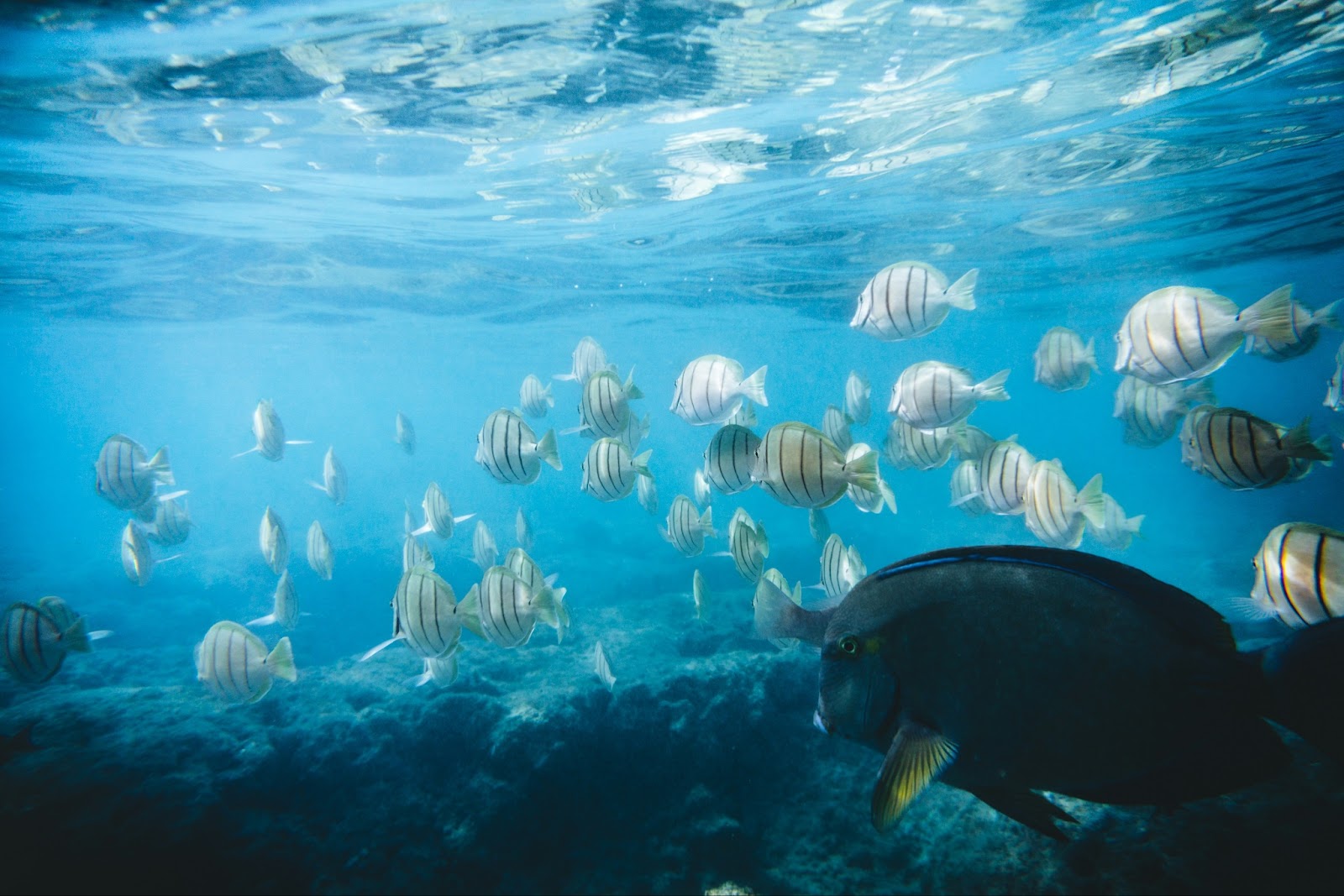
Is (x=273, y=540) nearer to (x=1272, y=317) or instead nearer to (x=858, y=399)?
(x=858, y=399)

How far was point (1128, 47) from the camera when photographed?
373 inches

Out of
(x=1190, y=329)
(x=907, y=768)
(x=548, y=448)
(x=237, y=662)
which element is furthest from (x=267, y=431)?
(x=1190, y=329)

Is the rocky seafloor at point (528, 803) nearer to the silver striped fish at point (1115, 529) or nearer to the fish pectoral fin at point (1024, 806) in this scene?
the fish pectoral fin at point (1024, 806)

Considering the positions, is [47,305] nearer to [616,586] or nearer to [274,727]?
[616,586]

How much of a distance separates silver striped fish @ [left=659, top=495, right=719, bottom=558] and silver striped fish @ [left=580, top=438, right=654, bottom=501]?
3.34 feet

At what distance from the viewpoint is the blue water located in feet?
17.8

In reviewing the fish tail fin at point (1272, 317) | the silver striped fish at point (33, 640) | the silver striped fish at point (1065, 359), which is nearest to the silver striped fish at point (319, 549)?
the silver striped fish at point (33, 640)

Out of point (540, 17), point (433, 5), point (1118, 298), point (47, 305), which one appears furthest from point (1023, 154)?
point (47, 305)

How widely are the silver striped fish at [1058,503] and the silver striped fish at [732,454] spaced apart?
2244mm

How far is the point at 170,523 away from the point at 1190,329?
39.0ft

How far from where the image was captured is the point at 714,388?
5.13 m

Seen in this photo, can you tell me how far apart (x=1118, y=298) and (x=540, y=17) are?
33616 millimetres

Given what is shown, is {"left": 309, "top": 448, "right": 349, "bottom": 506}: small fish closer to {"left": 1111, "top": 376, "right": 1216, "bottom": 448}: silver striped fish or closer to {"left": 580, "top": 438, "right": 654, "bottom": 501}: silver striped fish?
{"left": 580, "top": 438, "right": 654, "bottom": 501}: silver striped fish

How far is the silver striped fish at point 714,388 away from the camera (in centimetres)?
512
